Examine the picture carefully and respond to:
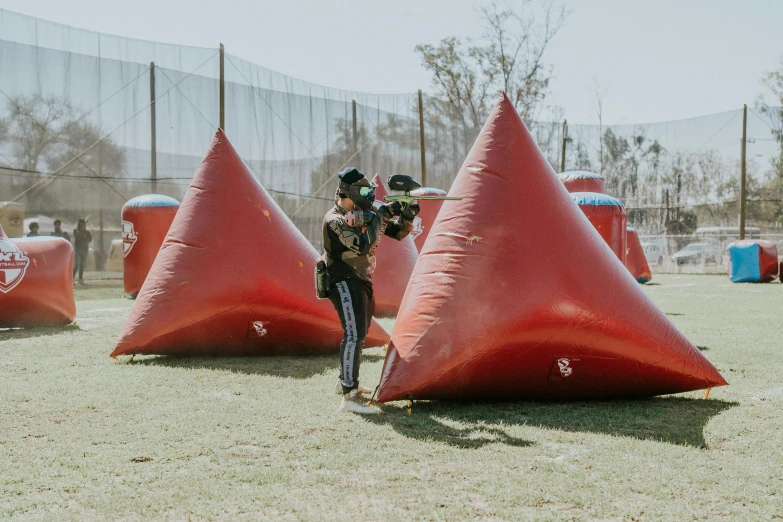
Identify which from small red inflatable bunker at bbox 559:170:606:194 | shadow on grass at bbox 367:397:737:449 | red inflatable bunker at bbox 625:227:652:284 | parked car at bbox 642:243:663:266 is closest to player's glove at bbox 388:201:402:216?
shadow on grass at bbox 367:397:737:449

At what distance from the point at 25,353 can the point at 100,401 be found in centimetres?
232

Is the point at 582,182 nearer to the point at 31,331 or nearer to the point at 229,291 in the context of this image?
the point at 229,291

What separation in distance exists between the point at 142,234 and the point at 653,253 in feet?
59.4

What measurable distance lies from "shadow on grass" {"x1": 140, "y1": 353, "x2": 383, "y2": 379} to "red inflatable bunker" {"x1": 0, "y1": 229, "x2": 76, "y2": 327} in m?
2.64

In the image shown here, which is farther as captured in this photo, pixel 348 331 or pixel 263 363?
pixel 263 363

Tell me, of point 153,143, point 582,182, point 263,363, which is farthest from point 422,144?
point 263,363

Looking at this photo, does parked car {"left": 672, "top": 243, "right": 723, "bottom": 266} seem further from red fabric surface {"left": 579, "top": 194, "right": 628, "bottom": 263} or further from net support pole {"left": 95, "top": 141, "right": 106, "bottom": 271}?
net support pole {"left": 95, "top": 141, "right": 106, "bottom": 271}

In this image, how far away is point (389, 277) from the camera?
9.02 meters

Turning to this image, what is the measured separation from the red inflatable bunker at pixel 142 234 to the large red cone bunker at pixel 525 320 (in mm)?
8036

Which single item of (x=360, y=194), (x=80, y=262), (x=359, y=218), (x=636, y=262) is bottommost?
(x=636, y=262)


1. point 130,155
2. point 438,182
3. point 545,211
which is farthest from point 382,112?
point 545,211

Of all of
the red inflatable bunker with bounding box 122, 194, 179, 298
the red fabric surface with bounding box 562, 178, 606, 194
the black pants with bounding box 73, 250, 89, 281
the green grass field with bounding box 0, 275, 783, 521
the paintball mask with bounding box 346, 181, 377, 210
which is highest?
the red fabric surface with bounding box 562, 178, 606, 194

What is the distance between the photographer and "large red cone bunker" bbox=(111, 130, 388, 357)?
227 inches

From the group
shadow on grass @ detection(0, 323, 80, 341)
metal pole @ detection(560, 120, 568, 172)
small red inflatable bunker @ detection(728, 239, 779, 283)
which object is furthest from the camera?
metal pole @ detection(560, 120, 568, 172)
